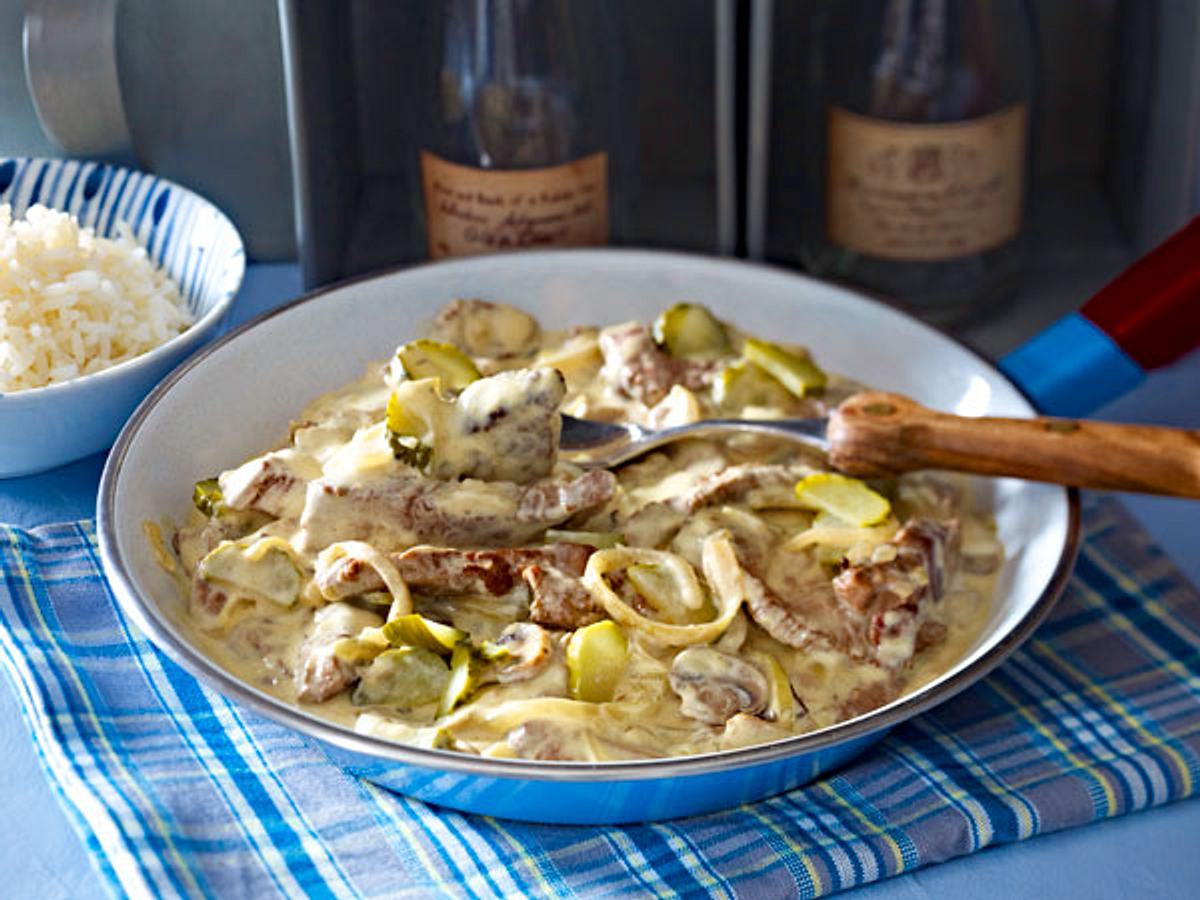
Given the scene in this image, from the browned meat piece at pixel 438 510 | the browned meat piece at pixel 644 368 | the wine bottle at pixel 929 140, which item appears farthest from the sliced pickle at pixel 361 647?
the wine bottle at pixel 929 140

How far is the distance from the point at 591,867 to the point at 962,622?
0.39m

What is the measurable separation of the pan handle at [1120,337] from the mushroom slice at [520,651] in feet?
1.81

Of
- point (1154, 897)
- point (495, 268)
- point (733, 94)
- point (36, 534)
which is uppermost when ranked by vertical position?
point (733, 94)

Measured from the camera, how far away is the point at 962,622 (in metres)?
1.37

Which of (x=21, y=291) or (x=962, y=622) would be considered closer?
(x=962, y=622)

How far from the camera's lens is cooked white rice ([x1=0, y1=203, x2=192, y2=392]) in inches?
59.6

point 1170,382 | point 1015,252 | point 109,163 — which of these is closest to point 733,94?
point 1015,252

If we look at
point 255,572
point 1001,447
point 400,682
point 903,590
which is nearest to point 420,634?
point 400,682

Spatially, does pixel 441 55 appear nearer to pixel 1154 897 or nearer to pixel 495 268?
pixel 495 268

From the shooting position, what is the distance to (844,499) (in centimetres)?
141

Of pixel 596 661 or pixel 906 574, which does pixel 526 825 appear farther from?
pixel 906 574

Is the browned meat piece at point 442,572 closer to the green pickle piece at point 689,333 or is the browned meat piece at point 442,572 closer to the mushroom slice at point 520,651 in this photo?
the mushroom slice at point 520,651

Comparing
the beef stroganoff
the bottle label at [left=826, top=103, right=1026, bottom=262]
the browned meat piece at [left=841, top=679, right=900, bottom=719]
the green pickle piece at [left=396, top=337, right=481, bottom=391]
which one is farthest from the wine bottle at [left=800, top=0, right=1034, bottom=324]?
the browned meat piece at [left=841, top=679, right=900, bottom=719]

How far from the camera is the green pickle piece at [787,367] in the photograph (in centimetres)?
156
